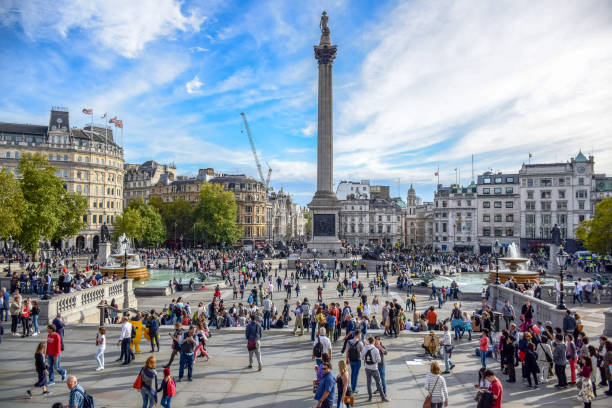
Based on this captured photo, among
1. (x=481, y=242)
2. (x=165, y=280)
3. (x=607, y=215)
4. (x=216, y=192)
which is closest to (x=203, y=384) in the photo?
(x=165, y=280)

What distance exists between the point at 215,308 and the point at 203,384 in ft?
26.0

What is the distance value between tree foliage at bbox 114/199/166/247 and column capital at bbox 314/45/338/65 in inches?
1456

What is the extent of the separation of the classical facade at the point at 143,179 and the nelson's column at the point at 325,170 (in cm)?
5796

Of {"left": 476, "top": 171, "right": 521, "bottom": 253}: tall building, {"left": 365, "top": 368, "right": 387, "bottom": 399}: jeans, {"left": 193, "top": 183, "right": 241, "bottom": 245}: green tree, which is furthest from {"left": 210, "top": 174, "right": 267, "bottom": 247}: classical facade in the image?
{"left": 365, "top": 368, "right": 387, "bottom": 399}: jeans

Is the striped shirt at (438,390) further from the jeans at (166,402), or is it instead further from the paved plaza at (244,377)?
the jeans at (166,402)

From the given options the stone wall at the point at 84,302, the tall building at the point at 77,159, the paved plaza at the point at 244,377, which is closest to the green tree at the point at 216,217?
the tall building at the point at 77,159

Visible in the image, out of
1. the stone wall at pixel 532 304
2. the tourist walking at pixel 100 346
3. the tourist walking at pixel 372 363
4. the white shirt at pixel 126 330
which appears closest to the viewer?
the tourist walking at pixel 372 363

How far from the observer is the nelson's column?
5362 cm

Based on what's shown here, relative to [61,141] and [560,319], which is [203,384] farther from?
[61,141]

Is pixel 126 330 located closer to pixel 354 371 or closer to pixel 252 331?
pixel 252 331

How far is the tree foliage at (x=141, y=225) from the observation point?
62.9 metres

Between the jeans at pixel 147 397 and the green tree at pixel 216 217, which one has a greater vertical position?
the green tree at pixel 216 217

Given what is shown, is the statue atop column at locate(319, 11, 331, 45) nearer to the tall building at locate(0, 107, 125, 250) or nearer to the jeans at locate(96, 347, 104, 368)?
the tall building at locate(0, 107, 125, 250)

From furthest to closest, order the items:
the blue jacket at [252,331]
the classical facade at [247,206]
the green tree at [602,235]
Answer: the classical facade at [247,206], the green tree at [602,235], the blue jacket at [252,331]
